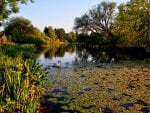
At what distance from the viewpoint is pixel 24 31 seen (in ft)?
291

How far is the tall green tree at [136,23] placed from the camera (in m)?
51.7

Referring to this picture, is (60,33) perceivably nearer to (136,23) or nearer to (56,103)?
(136,23)

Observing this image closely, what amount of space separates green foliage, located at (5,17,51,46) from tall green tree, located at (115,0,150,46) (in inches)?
1337

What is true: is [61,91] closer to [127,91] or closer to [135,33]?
[127,91]

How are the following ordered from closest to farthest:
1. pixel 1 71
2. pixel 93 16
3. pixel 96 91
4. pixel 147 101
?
pixel 1 71, pixel 147 101, pixel 96 91, pixel 93 16

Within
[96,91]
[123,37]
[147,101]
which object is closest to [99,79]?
[96,91]

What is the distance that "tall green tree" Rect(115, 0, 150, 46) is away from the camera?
51656 millimetres

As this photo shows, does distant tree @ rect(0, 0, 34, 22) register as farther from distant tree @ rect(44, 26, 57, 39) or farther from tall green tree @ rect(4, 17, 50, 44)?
distant tree @ rect(44, 26, 57, 39)

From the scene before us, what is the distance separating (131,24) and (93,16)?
39220 mm

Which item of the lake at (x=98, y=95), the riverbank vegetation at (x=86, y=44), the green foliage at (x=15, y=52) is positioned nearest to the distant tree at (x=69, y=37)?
the riverbank vegetation at (x=86, y=44)

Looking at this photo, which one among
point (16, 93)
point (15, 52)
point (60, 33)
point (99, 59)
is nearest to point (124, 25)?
point (99, 59)

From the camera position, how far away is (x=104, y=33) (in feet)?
278

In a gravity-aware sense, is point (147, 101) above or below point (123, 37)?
below

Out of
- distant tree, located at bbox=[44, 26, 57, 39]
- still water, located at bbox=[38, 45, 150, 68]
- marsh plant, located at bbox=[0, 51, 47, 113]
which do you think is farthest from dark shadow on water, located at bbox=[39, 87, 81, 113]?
distant tree, located at bbox=[44, 26, 57, 39]
